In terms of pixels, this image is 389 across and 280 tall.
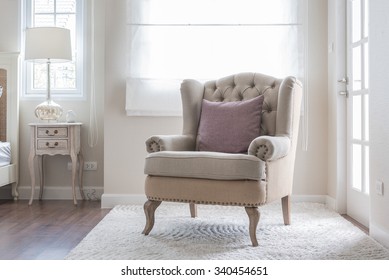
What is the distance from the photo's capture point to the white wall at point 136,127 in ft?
11.9

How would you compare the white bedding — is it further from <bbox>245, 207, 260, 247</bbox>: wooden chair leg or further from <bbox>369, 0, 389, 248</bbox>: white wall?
<bbox>369, 0, 389, 248</bbox>: white wall

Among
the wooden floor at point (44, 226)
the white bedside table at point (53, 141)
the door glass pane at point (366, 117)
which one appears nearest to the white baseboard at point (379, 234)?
the wooden floor at point (44, 226)

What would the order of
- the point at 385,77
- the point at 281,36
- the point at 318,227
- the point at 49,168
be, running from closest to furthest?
the point at 385,77 < the point at 318,227 < the point at 281,36 < the point at 49,168

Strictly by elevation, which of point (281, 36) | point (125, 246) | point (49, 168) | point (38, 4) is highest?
point (38, 4)

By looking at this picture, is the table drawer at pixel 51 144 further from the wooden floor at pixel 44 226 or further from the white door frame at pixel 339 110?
the white door frame at pixel 339 110

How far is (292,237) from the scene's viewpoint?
101 inches

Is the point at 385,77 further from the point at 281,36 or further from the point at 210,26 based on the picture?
the point at 210,26

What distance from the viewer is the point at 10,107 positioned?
3.96 meters

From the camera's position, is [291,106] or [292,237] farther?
[291,106]

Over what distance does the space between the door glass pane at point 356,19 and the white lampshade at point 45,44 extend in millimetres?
2298

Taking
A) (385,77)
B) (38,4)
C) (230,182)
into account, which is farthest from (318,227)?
(38,4)

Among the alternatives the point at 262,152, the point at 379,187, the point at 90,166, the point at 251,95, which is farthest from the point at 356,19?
the point at 90,166

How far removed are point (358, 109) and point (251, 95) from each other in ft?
2.52

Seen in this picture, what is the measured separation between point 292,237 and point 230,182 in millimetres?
529
